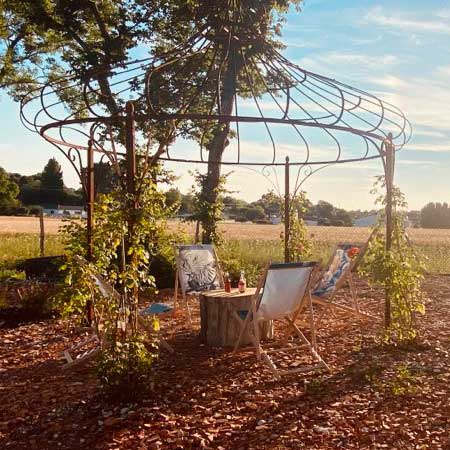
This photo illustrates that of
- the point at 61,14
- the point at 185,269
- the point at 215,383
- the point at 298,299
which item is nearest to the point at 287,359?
the point at 298,299

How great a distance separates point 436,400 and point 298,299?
1427 mm

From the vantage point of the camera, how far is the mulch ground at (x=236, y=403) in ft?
9.96

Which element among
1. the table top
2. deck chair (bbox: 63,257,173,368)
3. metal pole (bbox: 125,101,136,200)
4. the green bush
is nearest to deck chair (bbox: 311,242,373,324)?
the table top

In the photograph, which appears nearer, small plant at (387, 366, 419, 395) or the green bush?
the green bush

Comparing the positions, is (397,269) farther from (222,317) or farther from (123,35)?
(123,35)

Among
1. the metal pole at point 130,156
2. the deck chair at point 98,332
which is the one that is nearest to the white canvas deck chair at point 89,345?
the deck chair at point 98,332

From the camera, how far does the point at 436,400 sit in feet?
12.0

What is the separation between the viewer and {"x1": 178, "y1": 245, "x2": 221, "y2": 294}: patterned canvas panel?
230 inches

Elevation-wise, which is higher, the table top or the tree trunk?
the tree trunk

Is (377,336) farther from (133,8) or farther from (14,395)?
(133,8)

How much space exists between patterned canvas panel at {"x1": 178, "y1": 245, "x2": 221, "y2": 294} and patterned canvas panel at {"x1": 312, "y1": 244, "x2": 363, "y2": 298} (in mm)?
1189

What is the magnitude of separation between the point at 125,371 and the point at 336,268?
10.5 ft

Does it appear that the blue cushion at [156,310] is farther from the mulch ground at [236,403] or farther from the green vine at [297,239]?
the green vine at [297,239]

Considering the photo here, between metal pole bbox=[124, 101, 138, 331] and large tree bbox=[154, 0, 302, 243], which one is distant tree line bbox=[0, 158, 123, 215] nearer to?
large tree bbox=[154, 0, 302, 243]
